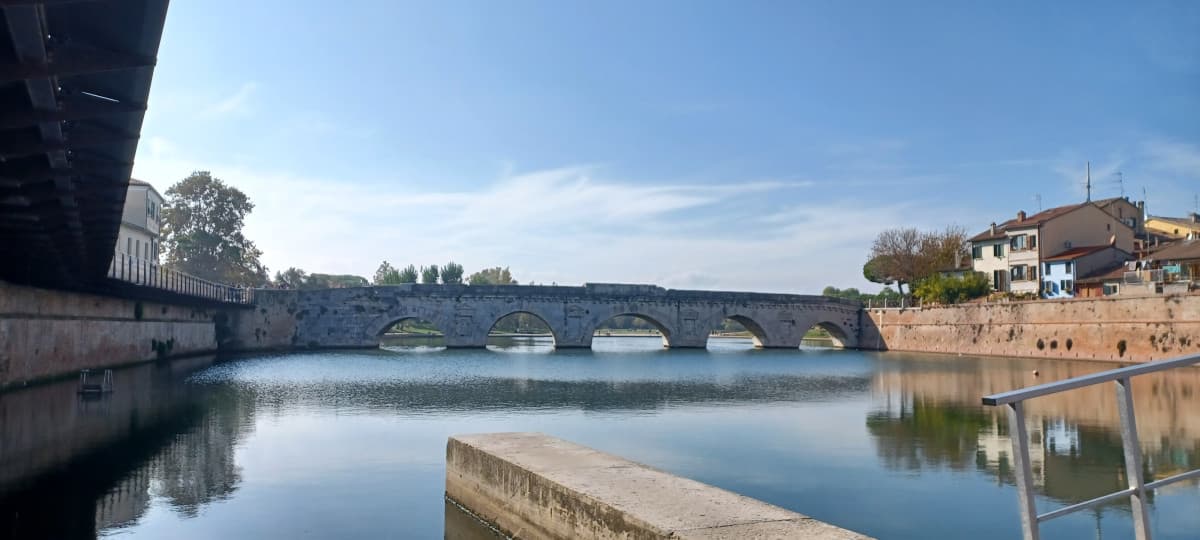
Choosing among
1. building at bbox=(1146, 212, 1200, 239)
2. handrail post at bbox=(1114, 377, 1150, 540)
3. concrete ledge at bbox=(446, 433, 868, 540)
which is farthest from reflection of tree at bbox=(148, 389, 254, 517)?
building at bbox=(1146, 212, 1200, 239)

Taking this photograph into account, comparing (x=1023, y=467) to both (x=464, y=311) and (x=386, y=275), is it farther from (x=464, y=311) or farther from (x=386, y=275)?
(x=386, y=275)

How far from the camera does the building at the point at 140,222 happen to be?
49.1m

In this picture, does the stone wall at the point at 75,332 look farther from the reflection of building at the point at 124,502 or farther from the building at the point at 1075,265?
the building at the point at 1075,265

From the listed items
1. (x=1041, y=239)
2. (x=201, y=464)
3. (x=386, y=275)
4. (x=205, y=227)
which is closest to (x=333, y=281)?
(x=386, y=275)

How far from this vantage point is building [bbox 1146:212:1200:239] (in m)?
74.0

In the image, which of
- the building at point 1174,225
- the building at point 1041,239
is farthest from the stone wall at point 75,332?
the building at point 1174,225

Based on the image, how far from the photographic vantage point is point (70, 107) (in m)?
10.5

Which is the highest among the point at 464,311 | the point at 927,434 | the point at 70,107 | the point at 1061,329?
the point at 70,107

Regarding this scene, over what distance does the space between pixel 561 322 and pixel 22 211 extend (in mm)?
44180

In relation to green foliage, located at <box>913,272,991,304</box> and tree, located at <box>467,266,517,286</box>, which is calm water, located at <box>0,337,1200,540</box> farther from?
tree, located at <box>467,266,517,286</box>

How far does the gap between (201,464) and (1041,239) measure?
188 ft

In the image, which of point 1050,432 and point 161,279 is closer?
point 1050,432

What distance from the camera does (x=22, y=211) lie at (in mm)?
16844

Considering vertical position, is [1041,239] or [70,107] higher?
[1041,239]
